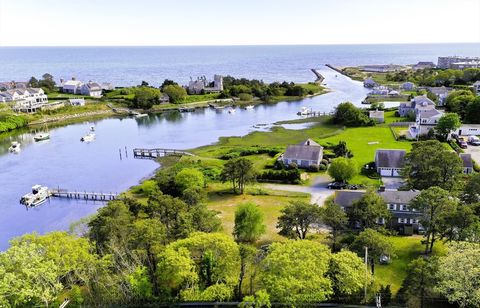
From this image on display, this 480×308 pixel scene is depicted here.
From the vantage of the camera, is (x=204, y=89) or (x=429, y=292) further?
(x=204, y=89)

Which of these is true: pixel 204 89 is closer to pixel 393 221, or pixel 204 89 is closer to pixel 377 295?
pixel 393 221

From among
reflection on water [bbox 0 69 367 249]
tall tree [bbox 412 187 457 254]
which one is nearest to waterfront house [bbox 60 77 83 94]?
reflection on water [bbox 0 69 367 249]

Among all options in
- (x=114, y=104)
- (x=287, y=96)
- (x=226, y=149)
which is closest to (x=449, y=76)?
(x=287, y=96)

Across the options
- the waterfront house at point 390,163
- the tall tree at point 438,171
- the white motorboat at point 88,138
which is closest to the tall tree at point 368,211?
the tall tree at point 438,171

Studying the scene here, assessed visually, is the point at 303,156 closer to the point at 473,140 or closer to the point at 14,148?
the point at 473,140

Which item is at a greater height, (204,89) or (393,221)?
(204,89)
